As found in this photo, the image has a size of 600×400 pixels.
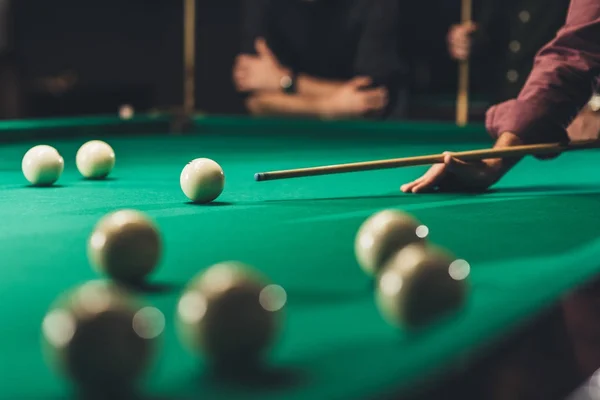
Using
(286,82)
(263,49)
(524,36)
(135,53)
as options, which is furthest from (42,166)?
(135,53)

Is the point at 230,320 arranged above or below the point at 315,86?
above

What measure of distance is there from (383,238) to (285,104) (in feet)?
19.1

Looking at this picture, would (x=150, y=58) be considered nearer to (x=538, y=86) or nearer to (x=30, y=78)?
(x=30, y=78)

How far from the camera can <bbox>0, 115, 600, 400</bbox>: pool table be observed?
0.89 meters

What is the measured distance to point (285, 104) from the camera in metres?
7.13

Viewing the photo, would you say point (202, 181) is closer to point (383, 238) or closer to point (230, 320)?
point (383, 238)

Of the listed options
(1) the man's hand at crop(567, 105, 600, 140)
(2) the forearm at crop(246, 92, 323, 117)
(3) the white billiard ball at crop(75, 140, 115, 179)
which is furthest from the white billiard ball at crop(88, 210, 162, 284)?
(2) the forearm at crop(246, 92, 323, 117)

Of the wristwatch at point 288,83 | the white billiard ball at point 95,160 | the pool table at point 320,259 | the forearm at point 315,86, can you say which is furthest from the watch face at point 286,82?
the white billiard ball at point 95,160

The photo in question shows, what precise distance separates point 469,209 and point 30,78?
7463mm

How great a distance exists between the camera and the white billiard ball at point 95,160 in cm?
278

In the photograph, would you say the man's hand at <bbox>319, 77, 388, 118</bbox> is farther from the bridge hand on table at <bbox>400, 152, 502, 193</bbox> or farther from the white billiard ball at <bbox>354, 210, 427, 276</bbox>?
the white billiard ball at <bbox>354, 210, 427, 276</bbox>

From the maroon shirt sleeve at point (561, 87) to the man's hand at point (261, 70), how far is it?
4.57m

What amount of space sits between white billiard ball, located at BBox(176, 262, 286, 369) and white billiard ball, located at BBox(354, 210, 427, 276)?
41 centimetres

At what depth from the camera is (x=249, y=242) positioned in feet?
5.39
